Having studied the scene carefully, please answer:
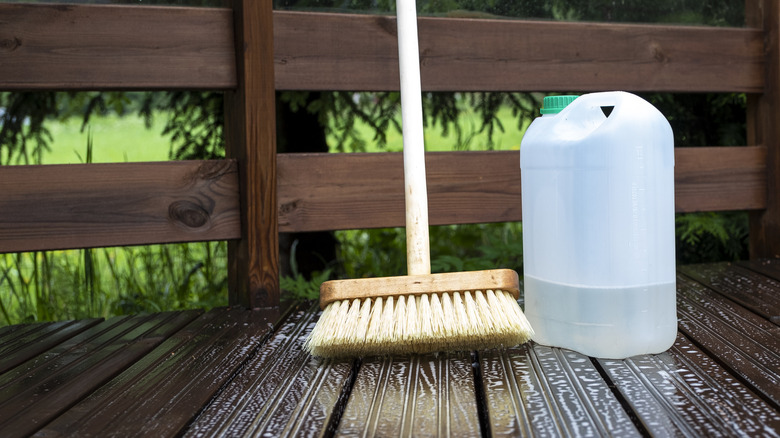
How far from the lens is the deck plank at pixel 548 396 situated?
1.06 metres

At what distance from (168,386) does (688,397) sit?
2.93 ft

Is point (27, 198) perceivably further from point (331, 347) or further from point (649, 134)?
point (649, 134)

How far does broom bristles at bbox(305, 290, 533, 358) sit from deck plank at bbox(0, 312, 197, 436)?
43cm

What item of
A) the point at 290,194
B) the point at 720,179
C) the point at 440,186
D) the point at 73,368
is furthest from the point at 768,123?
the point at 73,368

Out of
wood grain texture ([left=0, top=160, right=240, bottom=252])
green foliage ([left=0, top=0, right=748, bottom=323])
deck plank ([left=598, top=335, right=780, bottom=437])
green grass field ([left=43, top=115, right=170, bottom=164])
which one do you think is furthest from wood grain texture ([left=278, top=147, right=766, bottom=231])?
green grass field ([left=43, top=115, right=170, bottom=164])

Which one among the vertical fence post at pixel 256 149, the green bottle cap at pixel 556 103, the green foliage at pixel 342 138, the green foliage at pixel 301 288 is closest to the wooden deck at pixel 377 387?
the vertical fence post at pixel 256 149

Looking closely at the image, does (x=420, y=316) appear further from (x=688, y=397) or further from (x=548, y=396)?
(x=688, y=397)

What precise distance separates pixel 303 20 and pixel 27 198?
0.91 m

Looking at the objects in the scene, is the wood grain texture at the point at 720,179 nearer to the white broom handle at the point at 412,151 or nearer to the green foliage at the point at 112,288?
the white broom handle at the point at 412,151

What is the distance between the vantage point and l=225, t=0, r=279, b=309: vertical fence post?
78.7 inches

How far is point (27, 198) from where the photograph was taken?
1.92m

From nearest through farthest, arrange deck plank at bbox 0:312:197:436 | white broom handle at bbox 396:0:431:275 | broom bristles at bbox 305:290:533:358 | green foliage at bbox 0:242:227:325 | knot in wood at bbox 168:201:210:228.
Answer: deck plank at bbox 0:312:197:436 → broom bristles at bbox 305:290:533:358 → white broom handle at bbox 396:0:431:275 → knot in wood at bbox 168:201:210:228 → green foliage at bbox 0:242:227:325

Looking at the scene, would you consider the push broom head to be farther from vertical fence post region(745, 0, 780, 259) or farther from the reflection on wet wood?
vertical fence post region(745, 0, 780, 259)

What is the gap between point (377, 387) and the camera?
1.28 meters
